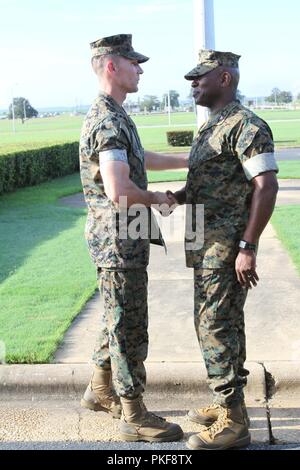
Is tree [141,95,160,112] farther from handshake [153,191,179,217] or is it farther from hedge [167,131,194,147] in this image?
handshake [153,191,179,217]

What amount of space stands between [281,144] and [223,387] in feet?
93.3

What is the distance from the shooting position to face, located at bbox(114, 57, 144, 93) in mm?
3695

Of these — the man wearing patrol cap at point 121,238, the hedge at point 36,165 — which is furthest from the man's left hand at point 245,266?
the hedge at point 36,165

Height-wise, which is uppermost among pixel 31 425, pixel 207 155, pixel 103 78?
pixel 103 78

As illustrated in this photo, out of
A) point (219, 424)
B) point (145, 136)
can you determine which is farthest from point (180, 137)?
point (219, 424)

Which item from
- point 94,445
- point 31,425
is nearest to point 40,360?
point 31,425

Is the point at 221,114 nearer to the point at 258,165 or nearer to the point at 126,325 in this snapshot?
the point at 258,165

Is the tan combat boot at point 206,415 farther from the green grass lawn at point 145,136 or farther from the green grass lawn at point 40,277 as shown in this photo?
the green grass lawn at point 145,136

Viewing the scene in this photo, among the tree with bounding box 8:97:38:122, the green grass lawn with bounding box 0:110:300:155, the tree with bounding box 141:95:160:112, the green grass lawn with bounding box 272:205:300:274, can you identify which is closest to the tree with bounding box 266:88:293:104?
the tree with bounding box 141:95:160:112

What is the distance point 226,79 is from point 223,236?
2.57 ft

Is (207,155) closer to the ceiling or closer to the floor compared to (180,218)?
closer to the ceiling

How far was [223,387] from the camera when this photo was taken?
12.1 feet

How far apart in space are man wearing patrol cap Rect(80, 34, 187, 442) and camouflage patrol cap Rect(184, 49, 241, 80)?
11.8 inches

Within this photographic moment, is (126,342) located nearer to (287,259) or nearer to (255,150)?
(255,150)
